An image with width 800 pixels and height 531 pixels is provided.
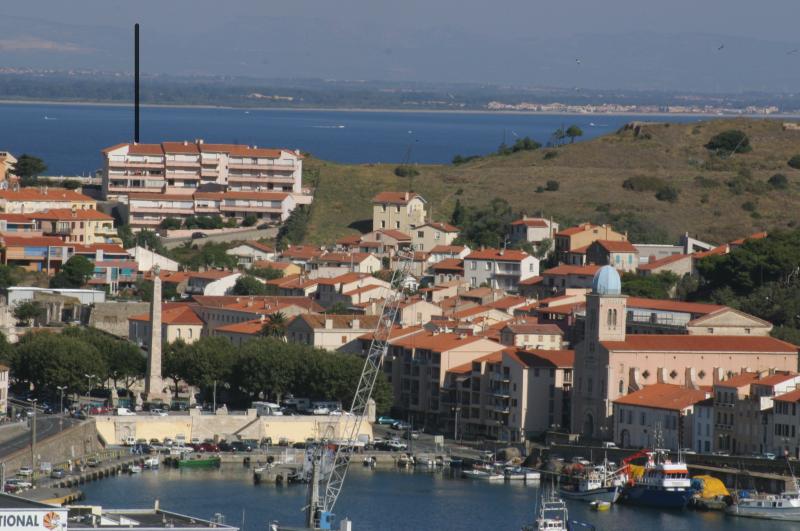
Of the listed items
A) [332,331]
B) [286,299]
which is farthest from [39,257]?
[332,331]

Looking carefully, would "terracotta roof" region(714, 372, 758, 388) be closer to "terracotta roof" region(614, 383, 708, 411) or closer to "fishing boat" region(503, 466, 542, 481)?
"terracotta roof" region(614, 383, 708, 411)

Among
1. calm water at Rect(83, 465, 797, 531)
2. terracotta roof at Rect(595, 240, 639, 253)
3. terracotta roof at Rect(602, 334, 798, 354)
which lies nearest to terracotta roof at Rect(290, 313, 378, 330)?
terracotta roof at Rect(602, 334, 798, 354)

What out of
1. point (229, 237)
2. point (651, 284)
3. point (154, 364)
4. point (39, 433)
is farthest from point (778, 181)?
point (39, 433)

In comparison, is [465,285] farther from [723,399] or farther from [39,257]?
[723,399]

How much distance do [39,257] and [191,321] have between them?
14484 mm

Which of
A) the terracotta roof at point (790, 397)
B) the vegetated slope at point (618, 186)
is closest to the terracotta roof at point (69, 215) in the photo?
the vegetated slope at point (618, 186)

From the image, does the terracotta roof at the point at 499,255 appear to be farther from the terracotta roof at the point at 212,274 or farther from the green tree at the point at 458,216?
the green tree at the point at 458,216

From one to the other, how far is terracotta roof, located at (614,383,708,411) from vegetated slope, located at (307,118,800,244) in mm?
41088

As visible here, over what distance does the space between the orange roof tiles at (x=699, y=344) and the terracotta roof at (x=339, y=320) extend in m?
13.5

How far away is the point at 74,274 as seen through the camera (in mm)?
105188

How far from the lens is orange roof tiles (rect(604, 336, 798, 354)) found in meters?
79.2

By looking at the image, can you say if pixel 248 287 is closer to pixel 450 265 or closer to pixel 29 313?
pixel 450 265

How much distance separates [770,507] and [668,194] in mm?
63018

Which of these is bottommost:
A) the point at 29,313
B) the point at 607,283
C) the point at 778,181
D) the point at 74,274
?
the point at 29,313
